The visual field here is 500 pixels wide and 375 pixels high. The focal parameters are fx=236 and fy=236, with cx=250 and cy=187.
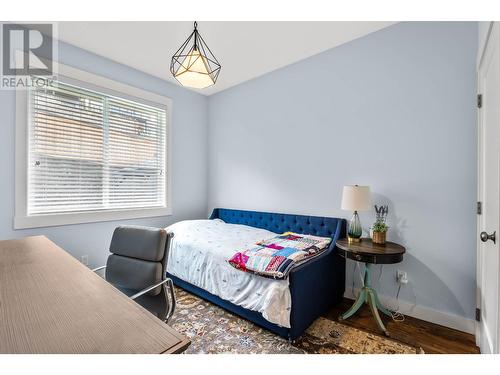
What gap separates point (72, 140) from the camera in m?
2.69

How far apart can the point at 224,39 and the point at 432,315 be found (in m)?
3.34

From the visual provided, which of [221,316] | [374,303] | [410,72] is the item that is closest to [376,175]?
[410,72]

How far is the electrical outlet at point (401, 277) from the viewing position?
7.32ft

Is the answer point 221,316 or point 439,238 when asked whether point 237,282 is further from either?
point 439,238

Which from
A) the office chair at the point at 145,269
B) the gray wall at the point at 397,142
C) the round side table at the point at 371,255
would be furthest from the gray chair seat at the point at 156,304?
the gray wall at the point at 397,142

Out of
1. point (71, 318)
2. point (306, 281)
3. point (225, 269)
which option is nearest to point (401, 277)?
point (306, 281)

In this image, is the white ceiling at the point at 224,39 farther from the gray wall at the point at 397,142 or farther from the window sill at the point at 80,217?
the window sill at the point at 80,217

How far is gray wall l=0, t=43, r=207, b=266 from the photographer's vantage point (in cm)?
230

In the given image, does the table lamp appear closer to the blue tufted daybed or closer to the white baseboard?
the blue tufted daybed

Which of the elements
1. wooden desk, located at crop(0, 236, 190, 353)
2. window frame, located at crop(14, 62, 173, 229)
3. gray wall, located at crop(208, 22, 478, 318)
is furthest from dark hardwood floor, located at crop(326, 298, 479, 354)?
window frame, located at crop(14, 62, 173, 229)

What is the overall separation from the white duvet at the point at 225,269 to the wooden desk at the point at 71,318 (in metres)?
1.18

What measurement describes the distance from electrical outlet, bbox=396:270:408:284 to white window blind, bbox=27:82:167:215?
307cm

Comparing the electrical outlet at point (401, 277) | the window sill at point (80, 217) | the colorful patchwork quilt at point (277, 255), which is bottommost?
the electrical outlet at point (401, 277)
